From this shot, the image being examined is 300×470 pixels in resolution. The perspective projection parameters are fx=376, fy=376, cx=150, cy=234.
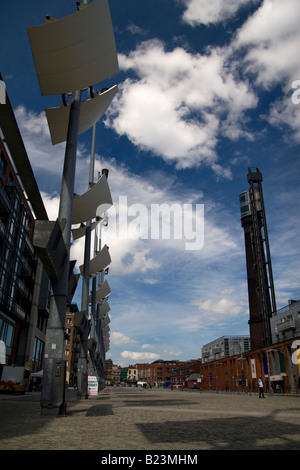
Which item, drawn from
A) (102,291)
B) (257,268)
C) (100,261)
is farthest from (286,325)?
(100,261)

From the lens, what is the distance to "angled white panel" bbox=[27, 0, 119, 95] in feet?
39.1

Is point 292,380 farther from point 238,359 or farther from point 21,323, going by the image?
point 21,323

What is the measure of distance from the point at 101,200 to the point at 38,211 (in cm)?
1012

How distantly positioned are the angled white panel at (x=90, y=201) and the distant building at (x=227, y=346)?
88066mm

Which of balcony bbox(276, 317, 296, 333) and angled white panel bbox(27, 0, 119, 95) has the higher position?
angled white panel bbox(27, 0, 119, 95)

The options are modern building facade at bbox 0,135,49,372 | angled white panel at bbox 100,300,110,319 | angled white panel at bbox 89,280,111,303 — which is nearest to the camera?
modern building facade at bbox 0,135,49,372

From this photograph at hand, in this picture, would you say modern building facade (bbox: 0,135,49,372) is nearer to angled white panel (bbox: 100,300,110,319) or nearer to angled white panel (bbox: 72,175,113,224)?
angled white panel (bbox: 100,300,110,319)

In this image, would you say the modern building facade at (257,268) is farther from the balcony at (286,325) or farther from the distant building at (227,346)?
the distant building at (227,346)

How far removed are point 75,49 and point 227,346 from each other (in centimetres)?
10500

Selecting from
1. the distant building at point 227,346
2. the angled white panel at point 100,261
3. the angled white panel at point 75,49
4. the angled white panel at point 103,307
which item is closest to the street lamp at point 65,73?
the angled white panel at point 75,49

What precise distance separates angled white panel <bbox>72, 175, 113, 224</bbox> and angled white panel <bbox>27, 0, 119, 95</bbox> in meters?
6.74

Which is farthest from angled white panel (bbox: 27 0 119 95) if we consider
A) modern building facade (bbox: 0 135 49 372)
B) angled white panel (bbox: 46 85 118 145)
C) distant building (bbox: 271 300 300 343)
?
distant building (bbox: 271 300 300 343)

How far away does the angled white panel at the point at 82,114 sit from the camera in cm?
1480
